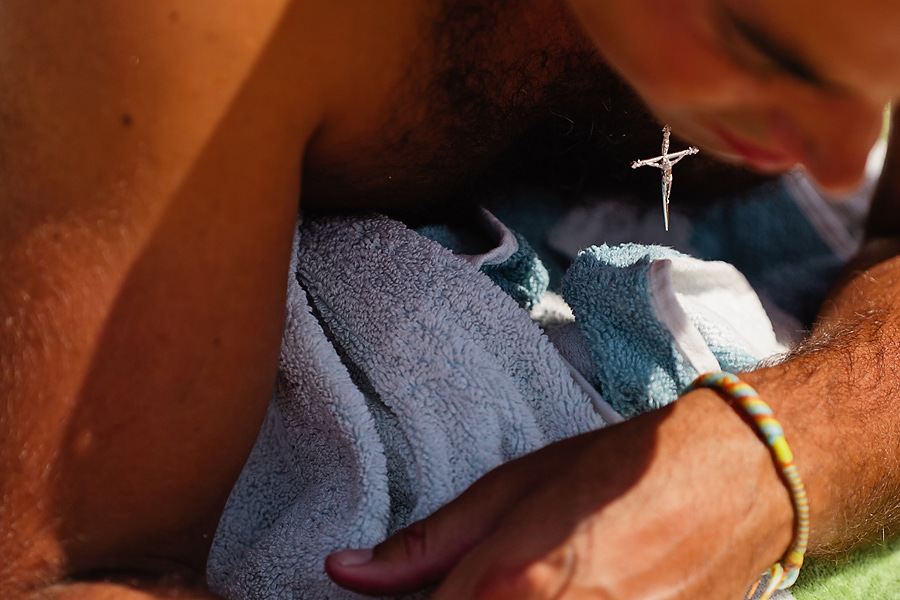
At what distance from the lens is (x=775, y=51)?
35 centimetres

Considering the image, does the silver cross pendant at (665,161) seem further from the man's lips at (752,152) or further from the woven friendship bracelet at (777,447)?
the man's lips at (752,152)

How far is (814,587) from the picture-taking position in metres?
0.78

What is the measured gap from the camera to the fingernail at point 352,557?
52 centimetres

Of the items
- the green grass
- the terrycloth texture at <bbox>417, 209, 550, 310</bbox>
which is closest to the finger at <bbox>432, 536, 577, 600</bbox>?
the terrycloth texture at <bbox>417, 209, 550, 310</bbox>

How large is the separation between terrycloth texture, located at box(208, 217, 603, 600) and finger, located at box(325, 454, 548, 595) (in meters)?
0.05

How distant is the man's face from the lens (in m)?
0.32

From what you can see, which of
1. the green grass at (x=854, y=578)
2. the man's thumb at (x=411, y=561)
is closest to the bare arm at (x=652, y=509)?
the man's thumb at (x=411, y=561)

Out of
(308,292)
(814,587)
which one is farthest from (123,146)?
(814,587)

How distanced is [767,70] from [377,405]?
417 millimetres

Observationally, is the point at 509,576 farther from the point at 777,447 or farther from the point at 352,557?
the point at 777,447

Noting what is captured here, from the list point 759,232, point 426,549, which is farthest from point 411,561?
point 759,232

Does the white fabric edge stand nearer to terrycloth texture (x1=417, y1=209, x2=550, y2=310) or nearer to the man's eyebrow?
terrycloth texture (x1=417, y1=209, x2=550, y2=310)

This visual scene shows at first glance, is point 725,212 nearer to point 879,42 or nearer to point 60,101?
point 879,42

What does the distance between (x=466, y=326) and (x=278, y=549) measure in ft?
0.83
